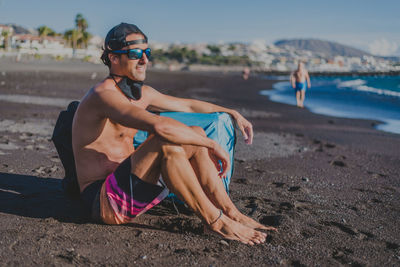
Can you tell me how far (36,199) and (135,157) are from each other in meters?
1.62

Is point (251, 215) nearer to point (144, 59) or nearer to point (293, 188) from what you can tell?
point (293, 188)

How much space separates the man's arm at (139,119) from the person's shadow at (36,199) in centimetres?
106

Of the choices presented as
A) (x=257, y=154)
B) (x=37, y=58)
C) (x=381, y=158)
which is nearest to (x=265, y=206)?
(x=257, y=154)

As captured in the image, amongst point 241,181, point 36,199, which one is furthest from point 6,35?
point 241,181

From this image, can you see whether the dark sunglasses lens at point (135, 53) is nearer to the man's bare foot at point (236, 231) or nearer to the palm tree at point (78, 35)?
the man's bare foot at point (236, 231)

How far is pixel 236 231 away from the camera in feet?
9.05

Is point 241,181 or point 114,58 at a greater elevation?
point 114,58

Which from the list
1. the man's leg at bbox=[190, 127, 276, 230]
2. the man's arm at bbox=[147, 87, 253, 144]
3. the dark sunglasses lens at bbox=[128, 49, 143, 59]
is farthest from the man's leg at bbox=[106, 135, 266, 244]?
the man's arm at bbox=[147, 87, 253, 144]

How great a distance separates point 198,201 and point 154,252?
46 cm

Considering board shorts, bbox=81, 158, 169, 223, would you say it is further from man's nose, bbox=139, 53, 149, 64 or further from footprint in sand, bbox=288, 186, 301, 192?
footprint in sand, bbox=288, 186, 301, 192

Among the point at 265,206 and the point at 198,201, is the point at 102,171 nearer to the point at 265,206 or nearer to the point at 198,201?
the point at 198,201

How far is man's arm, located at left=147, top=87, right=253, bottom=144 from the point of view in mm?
3361

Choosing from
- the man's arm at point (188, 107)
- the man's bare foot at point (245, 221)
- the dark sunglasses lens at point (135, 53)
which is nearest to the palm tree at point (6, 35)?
the man's arm at point (188, 107)

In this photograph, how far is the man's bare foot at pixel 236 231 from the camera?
2.73 meters
